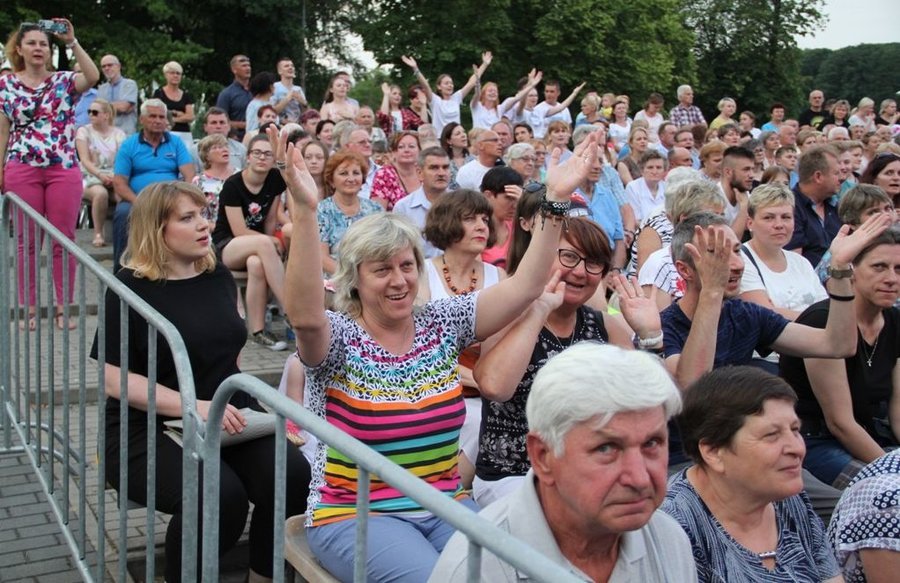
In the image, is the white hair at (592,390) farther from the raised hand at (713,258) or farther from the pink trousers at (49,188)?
the pink trousers at (49,188)

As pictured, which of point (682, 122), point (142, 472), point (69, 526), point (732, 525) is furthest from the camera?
point (682, 122)

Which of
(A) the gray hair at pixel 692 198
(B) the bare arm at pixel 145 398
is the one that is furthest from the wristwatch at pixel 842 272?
(B) the bare arm at pixel 145 398

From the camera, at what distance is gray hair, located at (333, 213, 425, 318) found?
3.29m

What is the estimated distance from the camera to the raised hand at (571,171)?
3.67 meters

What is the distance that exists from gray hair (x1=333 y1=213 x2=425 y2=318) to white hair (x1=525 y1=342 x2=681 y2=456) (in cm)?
114

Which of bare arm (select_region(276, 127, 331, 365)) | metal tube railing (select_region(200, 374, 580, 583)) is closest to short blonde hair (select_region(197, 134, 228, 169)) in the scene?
bare arm (select_region(276, 127, 331, 365))

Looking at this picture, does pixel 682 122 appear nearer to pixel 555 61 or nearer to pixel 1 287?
pixel 1 287

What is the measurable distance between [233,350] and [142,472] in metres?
0.63

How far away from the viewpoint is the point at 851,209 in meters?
6.45

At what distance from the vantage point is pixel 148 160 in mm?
8680

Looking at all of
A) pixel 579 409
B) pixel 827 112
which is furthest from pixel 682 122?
pixel 579 409

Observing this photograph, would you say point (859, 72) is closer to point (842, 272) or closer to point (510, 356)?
point (842, 272)

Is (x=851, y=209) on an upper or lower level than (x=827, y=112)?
lower

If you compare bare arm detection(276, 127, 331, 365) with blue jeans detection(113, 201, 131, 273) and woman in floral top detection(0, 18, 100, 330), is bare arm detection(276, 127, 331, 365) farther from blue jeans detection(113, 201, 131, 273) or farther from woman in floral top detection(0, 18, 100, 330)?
blue jeans detection(113, 201, 131, 273)
